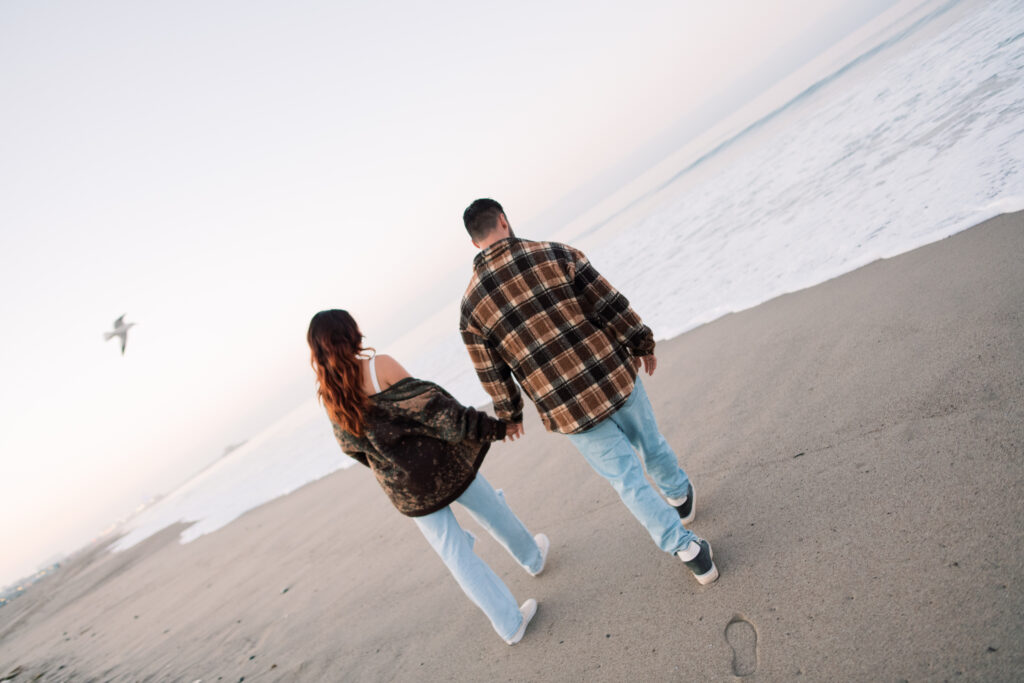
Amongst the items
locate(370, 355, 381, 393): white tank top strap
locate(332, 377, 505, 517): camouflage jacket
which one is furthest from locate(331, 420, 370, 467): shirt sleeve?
locate(370, 355, 381, 393): white tank top strap

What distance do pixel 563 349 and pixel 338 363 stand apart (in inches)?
40.3

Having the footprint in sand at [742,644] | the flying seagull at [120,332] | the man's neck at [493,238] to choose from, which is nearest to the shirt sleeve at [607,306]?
the man's neck at [493,238]

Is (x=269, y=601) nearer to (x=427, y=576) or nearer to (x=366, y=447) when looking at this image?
(x=427, y=576)

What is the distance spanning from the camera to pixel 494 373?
240cm

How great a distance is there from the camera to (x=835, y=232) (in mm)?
6129

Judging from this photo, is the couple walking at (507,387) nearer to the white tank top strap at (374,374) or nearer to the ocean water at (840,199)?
the white tank top strap at (374,374)

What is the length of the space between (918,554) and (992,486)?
19.0 inches

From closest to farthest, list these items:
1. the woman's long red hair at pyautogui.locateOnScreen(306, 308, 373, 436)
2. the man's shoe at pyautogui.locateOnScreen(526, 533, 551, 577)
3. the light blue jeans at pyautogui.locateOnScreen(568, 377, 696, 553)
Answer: the woman's long red hair at pyautogui.locateOnScreen(306, 308, 373, 436) < the light blue jeans at pyautogui.locateOnScreen(568, 377, 696, 553) < the man's shoe at pyautogui.locateOnScreen(526, 533, 551, 577)

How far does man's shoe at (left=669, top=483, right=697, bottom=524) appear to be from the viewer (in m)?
2.82

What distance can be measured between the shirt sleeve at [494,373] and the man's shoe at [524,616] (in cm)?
119

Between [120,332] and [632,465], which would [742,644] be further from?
[120,332]

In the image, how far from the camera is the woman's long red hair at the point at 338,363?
7.20 ft

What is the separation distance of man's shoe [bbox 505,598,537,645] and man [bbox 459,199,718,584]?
942mm

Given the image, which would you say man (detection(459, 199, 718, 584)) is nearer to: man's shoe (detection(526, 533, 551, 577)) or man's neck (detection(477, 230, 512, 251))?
man's neck (detection(477, 230, 512, 251))
